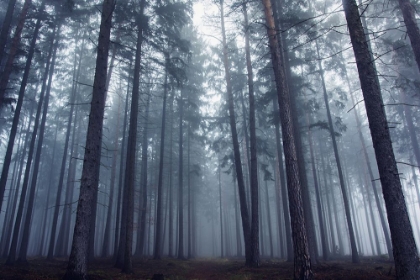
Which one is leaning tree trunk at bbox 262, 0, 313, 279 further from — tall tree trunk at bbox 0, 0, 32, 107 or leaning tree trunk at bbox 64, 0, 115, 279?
tall tree trunk at bbox 0, 0, 32, 107

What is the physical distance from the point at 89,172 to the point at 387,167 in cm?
828

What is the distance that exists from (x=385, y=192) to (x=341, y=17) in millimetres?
18222

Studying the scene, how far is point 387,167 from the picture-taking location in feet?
20.4

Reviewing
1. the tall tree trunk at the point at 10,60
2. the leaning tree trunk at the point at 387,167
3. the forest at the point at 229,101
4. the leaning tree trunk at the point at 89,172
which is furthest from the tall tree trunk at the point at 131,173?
the leaning tree trunk at the point at 387,167

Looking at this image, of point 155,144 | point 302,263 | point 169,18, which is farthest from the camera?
point 155,144

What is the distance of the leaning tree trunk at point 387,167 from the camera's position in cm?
568

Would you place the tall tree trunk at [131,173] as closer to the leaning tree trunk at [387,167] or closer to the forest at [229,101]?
the forest at [229,101]

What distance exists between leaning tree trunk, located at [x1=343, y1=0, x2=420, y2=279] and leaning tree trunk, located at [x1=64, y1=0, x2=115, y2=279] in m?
8.00

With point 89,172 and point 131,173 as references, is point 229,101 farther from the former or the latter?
point 89,172

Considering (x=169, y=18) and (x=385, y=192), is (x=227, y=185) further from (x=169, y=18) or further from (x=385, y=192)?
(x=385, y=192)

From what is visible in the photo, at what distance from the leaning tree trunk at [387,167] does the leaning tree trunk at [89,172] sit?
8003 millimetres

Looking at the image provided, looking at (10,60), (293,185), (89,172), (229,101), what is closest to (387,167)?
(293,185)

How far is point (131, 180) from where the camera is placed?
41.2ft

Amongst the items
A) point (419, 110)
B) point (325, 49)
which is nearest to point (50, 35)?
point (325, 49)
